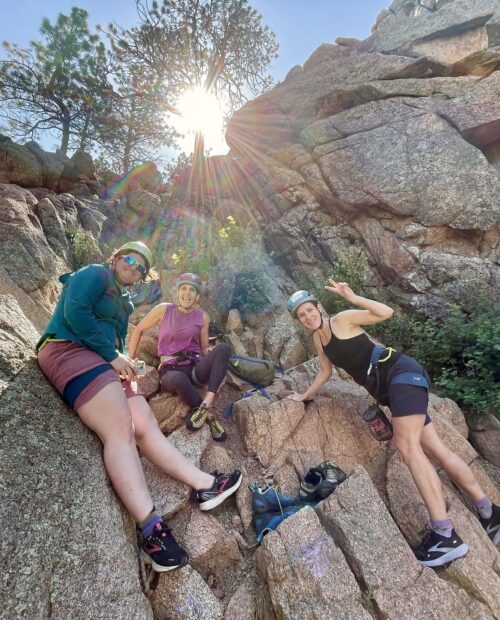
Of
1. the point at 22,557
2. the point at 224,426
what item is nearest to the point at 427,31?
the point at 224,426

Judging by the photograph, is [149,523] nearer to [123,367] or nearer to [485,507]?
[123,367]

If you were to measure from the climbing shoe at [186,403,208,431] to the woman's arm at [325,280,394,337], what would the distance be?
240 centimetres

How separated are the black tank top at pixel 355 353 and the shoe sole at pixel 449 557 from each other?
6.65 ft

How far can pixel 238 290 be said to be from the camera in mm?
8477

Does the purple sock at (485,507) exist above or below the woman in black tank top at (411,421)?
below

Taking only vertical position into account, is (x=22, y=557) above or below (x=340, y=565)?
above

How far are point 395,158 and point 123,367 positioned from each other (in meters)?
10.7

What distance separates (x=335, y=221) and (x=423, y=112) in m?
4.73

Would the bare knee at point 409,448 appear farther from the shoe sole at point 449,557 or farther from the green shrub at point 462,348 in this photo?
the green shrub at point 462,348

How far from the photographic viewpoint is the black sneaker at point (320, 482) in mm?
4023

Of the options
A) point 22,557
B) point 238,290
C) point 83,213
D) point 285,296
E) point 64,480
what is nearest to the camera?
point 22,557

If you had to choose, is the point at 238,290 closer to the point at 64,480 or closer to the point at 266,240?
the point at 266,240

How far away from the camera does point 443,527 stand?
3521 mm

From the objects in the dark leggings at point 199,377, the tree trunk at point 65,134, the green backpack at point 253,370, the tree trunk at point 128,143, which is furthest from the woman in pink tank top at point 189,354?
the tree trunk at point 65,134
